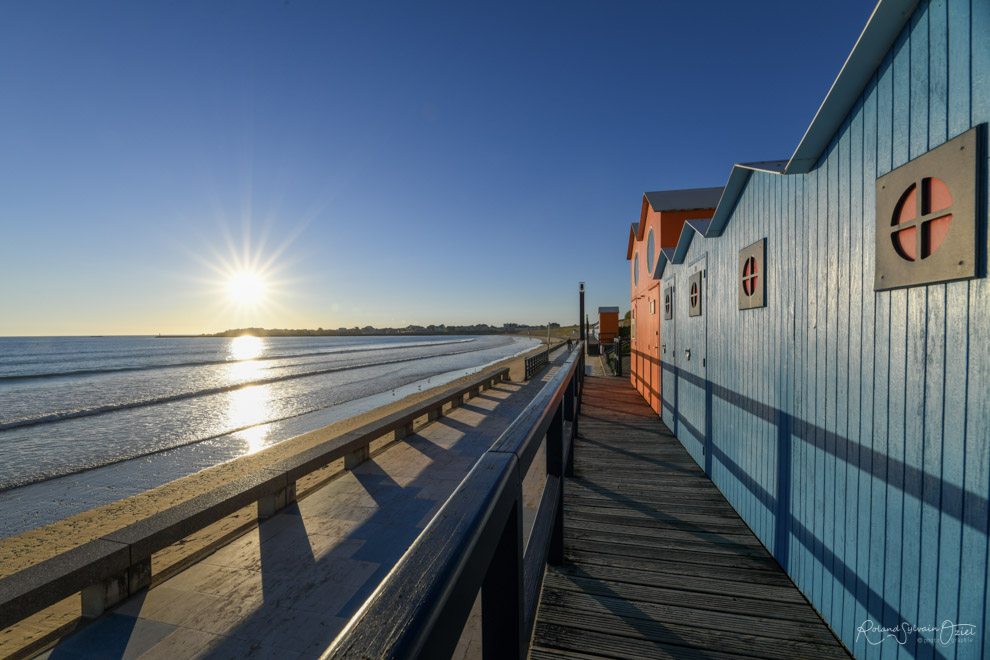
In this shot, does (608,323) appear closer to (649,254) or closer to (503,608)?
(649,254)

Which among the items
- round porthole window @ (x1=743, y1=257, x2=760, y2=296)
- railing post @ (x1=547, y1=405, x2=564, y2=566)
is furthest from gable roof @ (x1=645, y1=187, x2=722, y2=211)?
railing post @ (x1=547, y1=405, x2=564, y2=566)

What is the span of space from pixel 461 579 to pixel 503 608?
61 cm

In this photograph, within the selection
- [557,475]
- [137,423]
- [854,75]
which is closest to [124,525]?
[557,475]

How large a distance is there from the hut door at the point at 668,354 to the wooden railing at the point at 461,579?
16.5ft

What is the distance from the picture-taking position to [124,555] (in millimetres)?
3260

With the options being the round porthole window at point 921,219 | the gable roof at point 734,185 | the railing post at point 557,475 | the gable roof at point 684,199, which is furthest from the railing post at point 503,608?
the gable roof at point 684,199

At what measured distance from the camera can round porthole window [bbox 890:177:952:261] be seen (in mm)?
1583

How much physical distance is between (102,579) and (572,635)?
3575mm

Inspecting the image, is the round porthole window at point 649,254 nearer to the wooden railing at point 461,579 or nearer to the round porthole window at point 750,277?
the round porthole window at point 750,277

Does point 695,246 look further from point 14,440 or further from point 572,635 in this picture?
point 14,440

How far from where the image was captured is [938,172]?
159 cm

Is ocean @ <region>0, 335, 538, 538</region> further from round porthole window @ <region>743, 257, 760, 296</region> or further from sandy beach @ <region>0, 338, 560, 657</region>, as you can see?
round porthole window @ <region>743, 257, 760, 296</region>

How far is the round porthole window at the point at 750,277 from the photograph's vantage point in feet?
11.2

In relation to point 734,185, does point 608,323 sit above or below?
below
